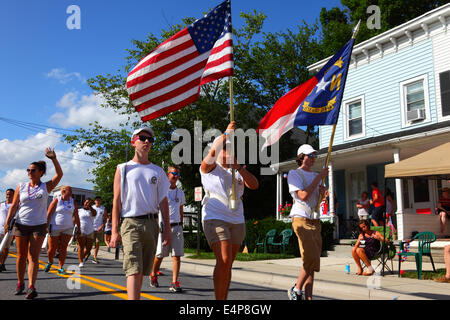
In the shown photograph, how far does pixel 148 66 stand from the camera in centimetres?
634

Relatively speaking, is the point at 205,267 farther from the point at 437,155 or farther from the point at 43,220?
the point at 437,155

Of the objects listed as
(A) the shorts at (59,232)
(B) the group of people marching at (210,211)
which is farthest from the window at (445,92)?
(A) the shorts at (59,232)

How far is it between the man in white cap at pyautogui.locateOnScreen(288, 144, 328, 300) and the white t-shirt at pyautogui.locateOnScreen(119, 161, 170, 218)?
1833 millimetres

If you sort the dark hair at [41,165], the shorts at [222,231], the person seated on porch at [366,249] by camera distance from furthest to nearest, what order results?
1. the person seated on porch at [366,249]
2. the dark hair at [41,165]
3. the shorts at [222,231]

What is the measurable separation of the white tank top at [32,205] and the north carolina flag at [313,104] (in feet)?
12.3

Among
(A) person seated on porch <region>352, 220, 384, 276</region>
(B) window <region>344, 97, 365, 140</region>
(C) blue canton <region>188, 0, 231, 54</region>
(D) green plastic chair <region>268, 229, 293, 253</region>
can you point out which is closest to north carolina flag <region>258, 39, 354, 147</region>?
(C) blue canton <region>188, 0, 231, 54</region>

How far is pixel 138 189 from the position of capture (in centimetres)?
425

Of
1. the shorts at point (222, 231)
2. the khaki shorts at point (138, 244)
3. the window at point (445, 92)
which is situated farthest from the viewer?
the window at point (445, 92)

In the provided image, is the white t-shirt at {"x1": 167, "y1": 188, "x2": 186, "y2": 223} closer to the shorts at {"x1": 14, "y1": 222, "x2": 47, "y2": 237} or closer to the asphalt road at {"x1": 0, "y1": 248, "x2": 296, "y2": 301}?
the asphalt road at {"x1": 0, "y1": 248, "x2": 296, "y2": 301}

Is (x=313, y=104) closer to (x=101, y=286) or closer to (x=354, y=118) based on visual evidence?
(x=101, y=286)

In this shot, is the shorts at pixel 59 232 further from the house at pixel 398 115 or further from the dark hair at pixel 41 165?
the house at pixel 398 115

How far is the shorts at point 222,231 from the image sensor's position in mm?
4434

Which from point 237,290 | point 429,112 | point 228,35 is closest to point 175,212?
point 237,290

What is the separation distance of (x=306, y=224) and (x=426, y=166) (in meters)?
5.33
